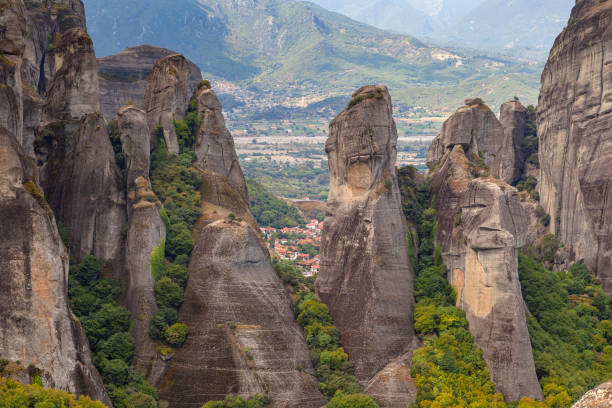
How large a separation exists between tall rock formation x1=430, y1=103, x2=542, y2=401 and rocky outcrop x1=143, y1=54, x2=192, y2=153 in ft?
83.8

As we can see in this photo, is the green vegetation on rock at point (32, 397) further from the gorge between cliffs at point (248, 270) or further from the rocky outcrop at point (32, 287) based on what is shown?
the rocky outcrop at point (32, 287)

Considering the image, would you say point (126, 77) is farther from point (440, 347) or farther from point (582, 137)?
point (440, 347)

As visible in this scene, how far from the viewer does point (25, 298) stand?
3391cm

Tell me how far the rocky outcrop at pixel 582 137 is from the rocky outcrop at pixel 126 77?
38720mm

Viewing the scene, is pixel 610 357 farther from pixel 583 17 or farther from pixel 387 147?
pixel 583 17

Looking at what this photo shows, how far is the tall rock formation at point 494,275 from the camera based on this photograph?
42594 millimetres

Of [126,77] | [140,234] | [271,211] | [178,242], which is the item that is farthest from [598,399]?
[271,211]

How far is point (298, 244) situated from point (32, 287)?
72072mm

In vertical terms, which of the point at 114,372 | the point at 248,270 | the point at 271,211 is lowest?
the point at 114,372

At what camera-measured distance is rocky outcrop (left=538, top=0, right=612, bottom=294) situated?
60.6 metres

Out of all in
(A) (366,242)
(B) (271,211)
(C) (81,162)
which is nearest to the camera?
(C) (81,162)

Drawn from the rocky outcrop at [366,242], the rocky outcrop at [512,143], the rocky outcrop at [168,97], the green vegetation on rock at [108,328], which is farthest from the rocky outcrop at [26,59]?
the rocky outcrop at [512,143]

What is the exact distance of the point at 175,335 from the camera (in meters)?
43.9

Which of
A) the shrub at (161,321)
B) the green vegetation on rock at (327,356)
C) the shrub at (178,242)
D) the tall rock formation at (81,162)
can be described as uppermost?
the tall rock formation at (81,162)
